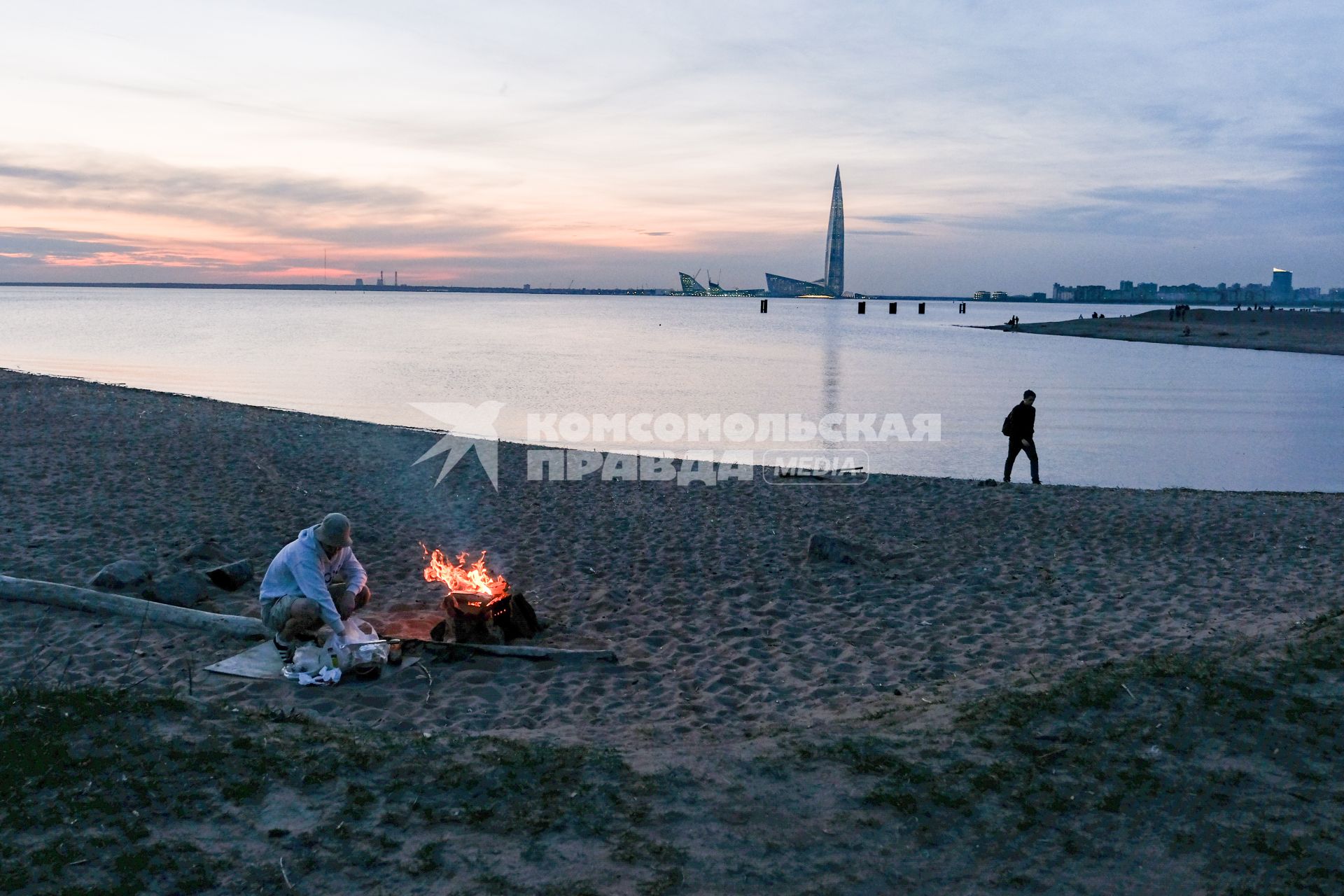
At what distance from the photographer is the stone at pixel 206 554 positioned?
996cm

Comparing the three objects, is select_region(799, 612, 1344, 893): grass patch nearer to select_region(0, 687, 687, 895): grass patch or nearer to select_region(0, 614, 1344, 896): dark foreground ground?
select_region(0, 614, 1344, 896): dark foreground ground

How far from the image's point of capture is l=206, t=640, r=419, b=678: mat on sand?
691cm

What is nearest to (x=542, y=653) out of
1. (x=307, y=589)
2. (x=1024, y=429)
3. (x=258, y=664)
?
(x=307, y=589)

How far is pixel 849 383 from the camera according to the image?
147ft

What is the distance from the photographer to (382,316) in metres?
128

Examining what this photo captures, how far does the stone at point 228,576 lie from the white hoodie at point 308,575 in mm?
2175

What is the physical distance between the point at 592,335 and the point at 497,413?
186ft

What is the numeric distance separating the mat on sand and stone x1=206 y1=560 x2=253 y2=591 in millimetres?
2059

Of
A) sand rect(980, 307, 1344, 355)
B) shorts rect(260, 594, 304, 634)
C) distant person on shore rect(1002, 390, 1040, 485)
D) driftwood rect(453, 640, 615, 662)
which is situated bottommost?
driftwood rect(453, 640, 615, 662)

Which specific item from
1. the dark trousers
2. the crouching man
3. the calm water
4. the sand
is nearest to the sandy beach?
the crouching man

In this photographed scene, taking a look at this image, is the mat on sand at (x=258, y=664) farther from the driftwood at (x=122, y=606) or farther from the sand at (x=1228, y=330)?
the sand at (x=1228, y=330)

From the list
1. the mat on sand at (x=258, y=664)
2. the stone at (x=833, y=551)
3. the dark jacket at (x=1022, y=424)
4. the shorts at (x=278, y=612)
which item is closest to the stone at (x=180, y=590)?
the mat on sand at (x=258, y=664)

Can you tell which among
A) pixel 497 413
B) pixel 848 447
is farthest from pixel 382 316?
pixel 848 447

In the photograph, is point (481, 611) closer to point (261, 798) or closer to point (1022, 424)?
point (261, 798)
